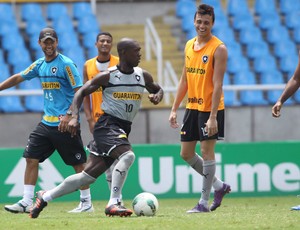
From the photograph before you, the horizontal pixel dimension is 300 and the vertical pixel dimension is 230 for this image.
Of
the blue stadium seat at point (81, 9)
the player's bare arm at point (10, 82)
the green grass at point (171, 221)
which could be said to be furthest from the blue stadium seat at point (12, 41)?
the green grass at point (171, 221)

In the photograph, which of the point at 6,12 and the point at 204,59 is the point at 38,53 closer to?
the point at 6,12

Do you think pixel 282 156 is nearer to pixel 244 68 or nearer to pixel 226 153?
pixel 226 153

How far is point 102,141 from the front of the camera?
11.3 metres

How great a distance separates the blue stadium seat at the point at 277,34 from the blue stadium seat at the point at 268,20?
168 millimetres

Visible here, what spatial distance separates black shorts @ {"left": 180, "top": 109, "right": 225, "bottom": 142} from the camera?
39.7 ft

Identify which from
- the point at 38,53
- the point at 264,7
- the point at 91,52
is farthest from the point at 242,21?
the point at 38,53

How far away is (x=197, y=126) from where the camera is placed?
12258mm

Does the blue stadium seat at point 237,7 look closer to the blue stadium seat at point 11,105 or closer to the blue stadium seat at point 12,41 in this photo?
the blue stadium seat at point 12,41

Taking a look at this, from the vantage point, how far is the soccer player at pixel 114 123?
11188 millimetres

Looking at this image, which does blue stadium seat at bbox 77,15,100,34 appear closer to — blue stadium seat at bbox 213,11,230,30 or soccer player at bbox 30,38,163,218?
blue stadium seat at bbox 213,11,230,30

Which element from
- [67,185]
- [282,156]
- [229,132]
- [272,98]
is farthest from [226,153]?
[67,185]

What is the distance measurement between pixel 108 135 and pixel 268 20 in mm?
15594

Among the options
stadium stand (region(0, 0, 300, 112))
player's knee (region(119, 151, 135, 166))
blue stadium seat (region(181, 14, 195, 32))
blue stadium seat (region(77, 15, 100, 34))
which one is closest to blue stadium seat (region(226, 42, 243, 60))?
stadium stand (region(0, 0, 300, 112))

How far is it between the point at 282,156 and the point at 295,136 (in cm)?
252
